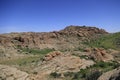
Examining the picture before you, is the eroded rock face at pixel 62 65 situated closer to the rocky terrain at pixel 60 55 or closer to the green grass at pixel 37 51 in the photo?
the rocky terrain at pixel 60 55

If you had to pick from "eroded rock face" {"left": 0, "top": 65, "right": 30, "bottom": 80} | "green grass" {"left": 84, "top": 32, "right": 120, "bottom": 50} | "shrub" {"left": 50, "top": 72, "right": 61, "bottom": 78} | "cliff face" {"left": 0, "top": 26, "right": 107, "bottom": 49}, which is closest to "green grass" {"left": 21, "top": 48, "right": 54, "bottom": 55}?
"cliff face" {"left": 0, "top": 26, "right": 107, "bottom": 49}

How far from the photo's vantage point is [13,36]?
13450 cm

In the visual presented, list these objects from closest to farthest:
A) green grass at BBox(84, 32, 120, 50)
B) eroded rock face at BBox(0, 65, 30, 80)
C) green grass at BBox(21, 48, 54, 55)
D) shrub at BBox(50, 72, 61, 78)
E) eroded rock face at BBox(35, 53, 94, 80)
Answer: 1. eroded rock face at BBox(0, 65, 30, 80)
2. shrub at BBox(50, 72, 61, 78)
3. eroded rock face at BBox(35, 53, 94, 80)
4. green grass at BBox(21, 48, 54, 55)
5. green grass at BBox(84, 32, 120, 50)

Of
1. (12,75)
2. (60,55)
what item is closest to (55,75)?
(12,75)

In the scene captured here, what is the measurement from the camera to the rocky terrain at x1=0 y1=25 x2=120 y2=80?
156 feet

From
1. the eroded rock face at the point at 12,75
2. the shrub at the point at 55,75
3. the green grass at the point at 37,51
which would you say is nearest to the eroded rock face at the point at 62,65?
Answer: the shrub at the point at 55,75

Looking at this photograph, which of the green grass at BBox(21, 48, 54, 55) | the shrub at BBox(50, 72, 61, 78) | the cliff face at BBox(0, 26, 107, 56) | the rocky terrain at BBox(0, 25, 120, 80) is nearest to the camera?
the rocky terrain at BBox(0, 25, 120, 80)

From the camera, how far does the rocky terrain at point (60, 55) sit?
4749 cm

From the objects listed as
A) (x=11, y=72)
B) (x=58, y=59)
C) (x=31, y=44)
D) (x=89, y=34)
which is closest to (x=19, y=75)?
(x=11, y=72)

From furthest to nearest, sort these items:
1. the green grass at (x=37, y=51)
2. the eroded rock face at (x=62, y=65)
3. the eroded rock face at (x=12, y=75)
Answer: the green grass at (x=37, y=51) < the eroded rock face at (x=62, y=65) < the eroded rock face at (x=12, y=75)

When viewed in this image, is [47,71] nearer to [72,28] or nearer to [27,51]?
[27,51]

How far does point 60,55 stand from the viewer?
6191 centimetres

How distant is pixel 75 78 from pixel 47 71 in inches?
331

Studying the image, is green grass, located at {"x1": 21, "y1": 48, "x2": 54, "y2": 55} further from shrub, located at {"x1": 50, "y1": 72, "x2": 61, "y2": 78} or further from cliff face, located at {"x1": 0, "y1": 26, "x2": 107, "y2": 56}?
shrub, located at {"x1": 50, "y1": 72, "x2": 61, "y2": 78}
